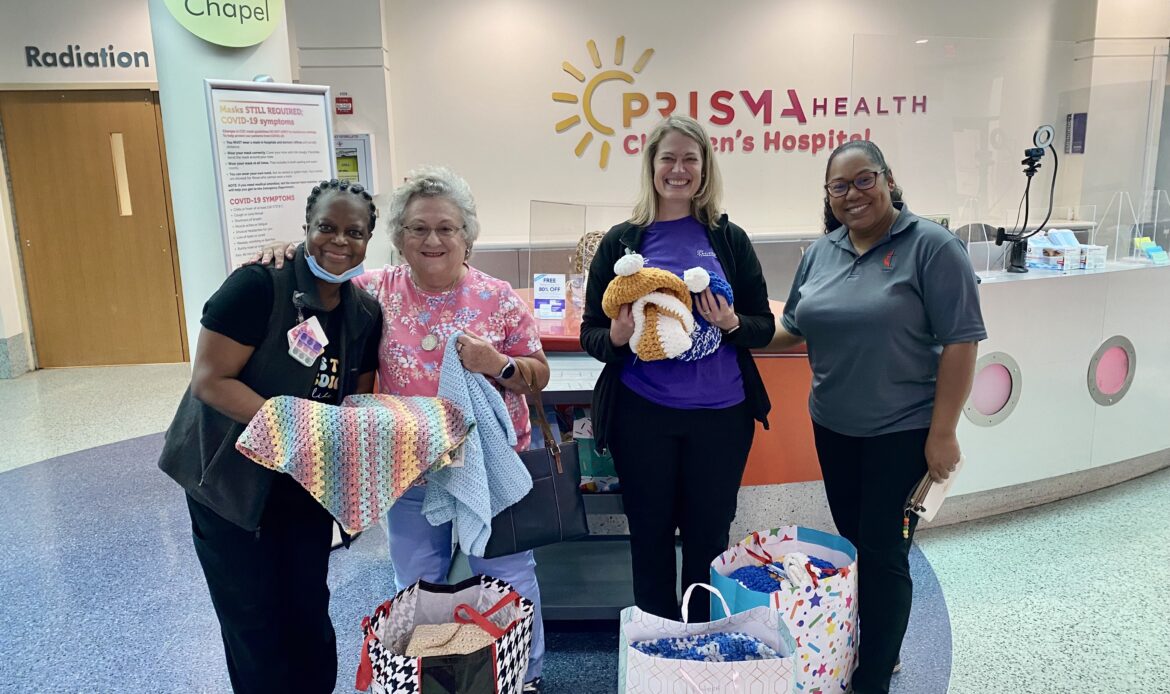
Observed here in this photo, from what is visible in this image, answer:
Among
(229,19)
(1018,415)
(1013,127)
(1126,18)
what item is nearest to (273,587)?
(229,19)

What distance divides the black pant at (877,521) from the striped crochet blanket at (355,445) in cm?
101

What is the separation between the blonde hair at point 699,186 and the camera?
75.5 inches

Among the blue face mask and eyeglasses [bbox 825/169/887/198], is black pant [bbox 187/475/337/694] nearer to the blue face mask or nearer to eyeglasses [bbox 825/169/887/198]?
the blue face mask

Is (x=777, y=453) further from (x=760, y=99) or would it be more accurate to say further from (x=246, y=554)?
(x=760, y=99)

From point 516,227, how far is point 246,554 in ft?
15.7

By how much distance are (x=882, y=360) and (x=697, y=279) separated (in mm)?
499

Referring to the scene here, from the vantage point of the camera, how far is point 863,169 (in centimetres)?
184

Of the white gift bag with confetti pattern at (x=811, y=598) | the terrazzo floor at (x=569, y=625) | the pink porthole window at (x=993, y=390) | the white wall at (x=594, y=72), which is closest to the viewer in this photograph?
the white gift bag with confetti pattern at (x=811, y=598)

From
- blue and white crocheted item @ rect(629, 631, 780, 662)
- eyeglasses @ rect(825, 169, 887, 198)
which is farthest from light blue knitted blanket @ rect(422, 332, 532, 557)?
eyeglasses @ rect(825, 169, 887, 198)

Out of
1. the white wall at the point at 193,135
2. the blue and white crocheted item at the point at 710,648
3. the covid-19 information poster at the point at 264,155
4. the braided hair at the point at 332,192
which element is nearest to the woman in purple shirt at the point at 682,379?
the blue and white crocheted item at the point at 710,648

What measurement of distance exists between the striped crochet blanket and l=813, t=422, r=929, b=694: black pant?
101 centimetres

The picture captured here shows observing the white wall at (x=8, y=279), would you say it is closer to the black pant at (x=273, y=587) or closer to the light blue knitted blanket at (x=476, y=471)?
the black pant at (x=273, y=587)

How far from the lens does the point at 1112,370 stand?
11.3 ft

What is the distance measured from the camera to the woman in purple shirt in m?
1.92
